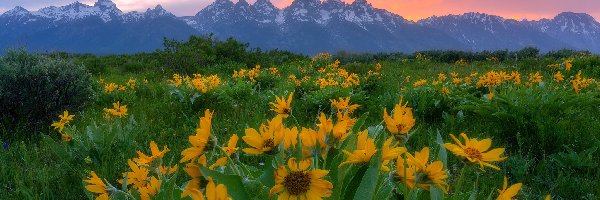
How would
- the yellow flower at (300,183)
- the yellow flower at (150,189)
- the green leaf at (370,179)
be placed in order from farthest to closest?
1. the yellow flower at (150,189)
2. the green leaf at (370,179)
3. the yellow flower at (300,183)

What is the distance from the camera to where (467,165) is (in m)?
1.11

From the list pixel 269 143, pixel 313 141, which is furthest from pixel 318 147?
pixel 269 143

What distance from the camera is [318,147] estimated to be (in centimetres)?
113

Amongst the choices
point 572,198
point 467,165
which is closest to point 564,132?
point 572,198

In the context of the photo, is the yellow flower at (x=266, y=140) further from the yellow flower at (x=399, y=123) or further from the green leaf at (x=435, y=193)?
the green leaf at (x=435, y=193)

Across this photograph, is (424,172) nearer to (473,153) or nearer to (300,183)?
(473,153)

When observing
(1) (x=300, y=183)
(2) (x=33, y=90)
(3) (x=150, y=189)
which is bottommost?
(2) (x=33, y=90)

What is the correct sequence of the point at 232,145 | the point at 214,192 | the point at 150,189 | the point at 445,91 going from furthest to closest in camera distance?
1. the point at 445,91
2. the point at 150,189
3. the point at 232,145
4. the point at 214,192

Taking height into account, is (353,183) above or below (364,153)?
below

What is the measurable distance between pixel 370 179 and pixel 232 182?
347 mm

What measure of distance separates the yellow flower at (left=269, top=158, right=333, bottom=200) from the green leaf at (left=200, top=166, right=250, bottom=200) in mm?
190

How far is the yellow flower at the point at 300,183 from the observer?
96 cm

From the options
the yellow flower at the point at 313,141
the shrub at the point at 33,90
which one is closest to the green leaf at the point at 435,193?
the yellow flower at the point at 313,141

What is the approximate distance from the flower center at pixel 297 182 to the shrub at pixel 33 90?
434 centimetres
